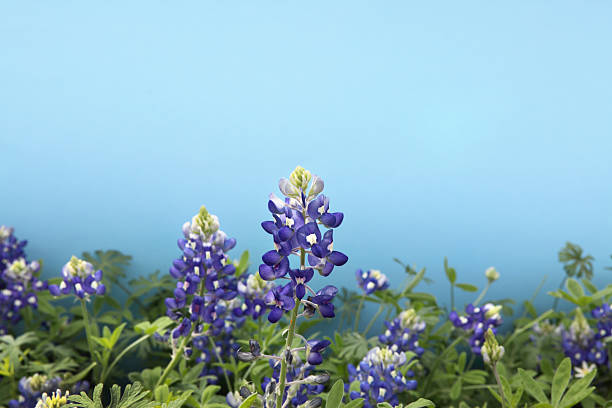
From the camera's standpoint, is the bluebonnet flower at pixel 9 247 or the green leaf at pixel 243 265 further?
the bluebonnet flower at pixel 9 247

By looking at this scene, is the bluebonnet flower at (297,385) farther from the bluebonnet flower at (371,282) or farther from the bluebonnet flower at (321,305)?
the bluebonnet flower at (371,282)

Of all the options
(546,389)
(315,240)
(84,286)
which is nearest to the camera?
(315,240)

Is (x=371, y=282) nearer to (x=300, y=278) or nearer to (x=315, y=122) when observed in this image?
(x=315, y=122)

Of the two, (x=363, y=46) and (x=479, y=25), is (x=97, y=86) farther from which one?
(x=479, y=25)

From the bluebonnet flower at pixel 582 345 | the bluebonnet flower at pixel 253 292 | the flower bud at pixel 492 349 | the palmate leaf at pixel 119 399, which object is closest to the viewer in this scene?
the palmate leaf at pixel 119 399

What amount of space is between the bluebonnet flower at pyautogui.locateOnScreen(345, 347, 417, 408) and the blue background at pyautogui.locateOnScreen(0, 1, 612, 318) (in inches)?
28.4

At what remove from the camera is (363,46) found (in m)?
1.94

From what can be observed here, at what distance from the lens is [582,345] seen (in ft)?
5.45

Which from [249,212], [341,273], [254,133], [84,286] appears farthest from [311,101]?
[84,286]

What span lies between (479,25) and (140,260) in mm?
1474

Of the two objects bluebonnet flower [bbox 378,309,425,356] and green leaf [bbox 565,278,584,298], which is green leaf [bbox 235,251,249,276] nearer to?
bluebonnet flower [bbox 378,309,425,356]

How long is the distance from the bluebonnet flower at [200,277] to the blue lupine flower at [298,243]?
371 millimetres

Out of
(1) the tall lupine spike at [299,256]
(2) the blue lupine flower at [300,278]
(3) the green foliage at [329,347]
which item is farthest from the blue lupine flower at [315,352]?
(3) the green foliage at [329,347]

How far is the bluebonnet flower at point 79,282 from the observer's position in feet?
4.66
